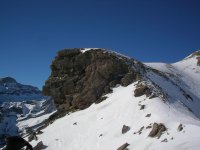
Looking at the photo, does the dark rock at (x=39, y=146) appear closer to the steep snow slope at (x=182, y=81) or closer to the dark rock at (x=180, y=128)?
the steep snow slope at (x=182, y=81)

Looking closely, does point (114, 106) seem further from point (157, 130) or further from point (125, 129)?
point (157, 130)

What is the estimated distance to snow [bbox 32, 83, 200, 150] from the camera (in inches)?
810

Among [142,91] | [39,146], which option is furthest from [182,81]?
[39,146]

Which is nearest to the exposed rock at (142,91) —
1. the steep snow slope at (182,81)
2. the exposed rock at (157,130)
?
the steep snow slope at (182,81)

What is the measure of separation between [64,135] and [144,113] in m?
9.52

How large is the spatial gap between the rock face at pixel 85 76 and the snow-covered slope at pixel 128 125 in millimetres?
1976

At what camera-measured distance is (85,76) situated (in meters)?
44.5

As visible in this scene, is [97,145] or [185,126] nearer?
[185,126]

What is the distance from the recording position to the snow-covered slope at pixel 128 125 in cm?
2053

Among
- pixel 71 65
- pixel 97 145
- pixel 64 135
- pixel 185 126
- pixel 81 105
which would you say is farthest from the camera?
pixel 71 65

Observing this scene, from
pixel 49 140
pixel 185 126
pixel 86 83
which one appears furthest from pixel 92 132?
pixel 86 83

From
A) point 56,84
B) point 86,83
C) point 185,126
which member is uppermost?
point 56,84

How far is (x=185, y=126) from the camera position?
2086 centimetres

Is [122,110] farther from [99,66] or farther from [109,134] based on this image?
[99,66]
